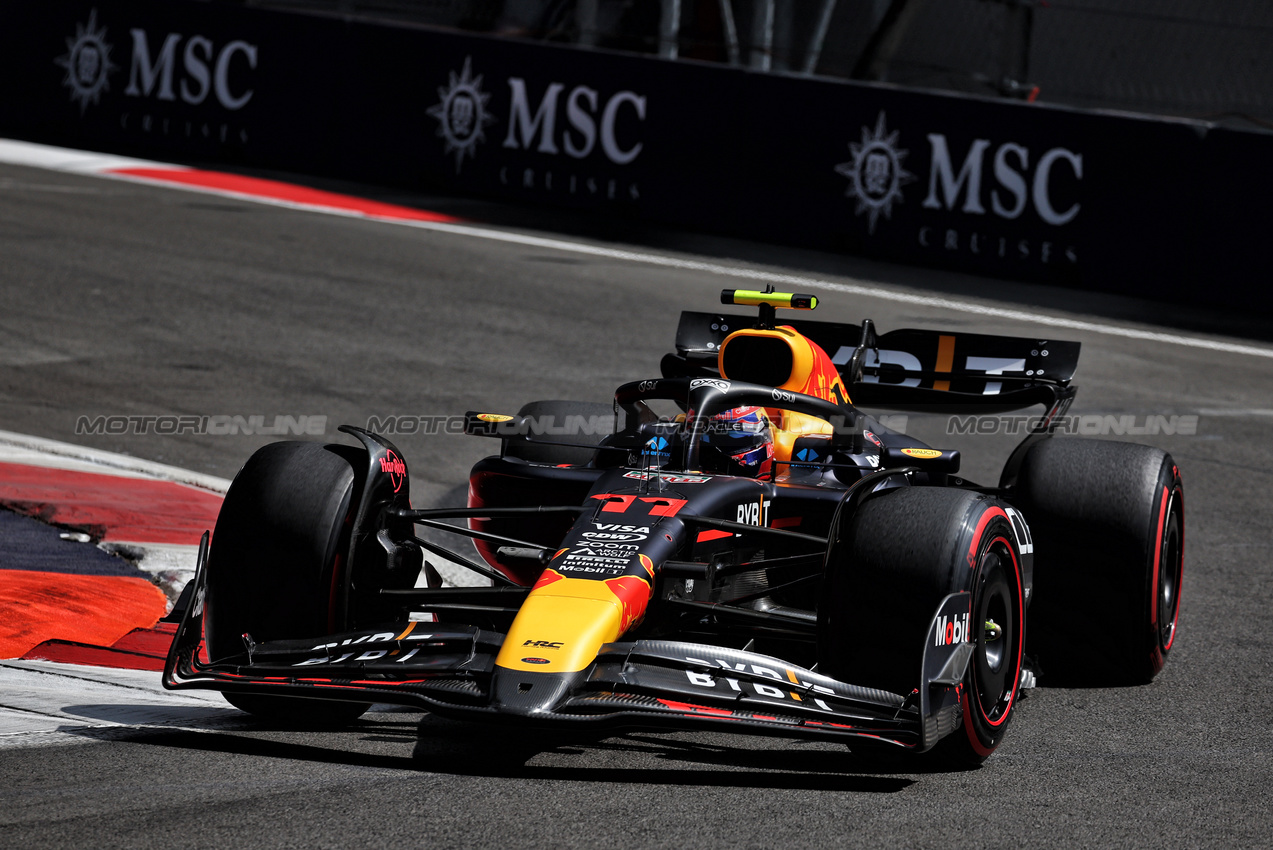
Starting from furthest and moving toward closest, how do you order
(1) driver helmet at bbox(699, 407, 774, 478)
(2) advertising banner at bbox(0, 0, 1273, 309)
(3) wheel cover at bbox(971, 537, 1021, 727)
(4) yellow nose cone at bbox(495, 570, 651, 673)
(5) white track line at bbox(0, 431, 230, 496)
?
(2) advertising banner at bbox(0, 0, 1273, 309) → (5) white track line at bbox(0, 431, 230, 496) → (1) driver helmet at bbox(699, 407, 774, 478) → (3) wheel cover at bbox(971, 537, 1021, 727) → (4) yellow nose cone at bbox(495, 570, 651, 673)

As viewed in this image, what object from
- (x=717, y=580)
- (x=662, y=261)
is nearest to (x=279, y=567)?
(x=717, y=580)

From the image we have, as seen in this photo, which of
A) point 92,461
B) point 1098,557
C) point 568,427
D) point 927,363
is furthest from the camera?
point 92,461

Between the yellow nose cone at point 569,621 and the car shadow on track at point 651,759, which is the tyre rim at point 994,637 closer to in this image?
the car shadow on track at point 651,759

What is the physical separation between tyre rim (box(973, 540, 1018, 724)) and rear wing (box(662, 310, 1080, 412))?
8.06ft

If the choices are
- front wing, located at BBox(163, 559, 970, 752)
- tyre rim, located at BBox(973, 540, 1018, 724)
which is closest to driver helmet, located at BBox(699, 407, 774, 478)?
tyre rim, located at BBox(973, 540, 1018, 724)

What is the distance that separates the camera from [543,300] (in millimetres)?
14922

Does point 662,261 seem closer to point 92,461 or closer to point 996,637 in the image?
point 92,461

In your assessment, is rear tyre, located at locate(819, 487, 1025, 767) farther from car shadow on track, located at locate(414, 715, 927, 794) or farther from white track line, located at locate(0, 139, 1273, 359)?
white track line, located at locate(0, 139, 1273, 359)

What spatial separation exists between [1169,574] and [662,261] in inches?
425

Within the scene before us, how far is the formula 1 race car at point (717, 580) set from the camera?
15.7 ft

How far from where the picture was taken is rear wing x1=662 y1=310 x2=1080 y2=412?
313 inches

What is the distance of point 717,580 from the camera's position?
5.66 metres

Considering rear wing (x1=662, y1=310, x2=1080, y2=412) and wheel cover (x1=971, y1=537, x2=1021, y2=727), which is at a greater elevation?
rear wing (x1=662, y1=310, x2=1080, y2=412)

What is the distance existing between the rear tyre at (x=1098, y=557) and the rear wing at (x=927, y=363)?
1349 millimetres
